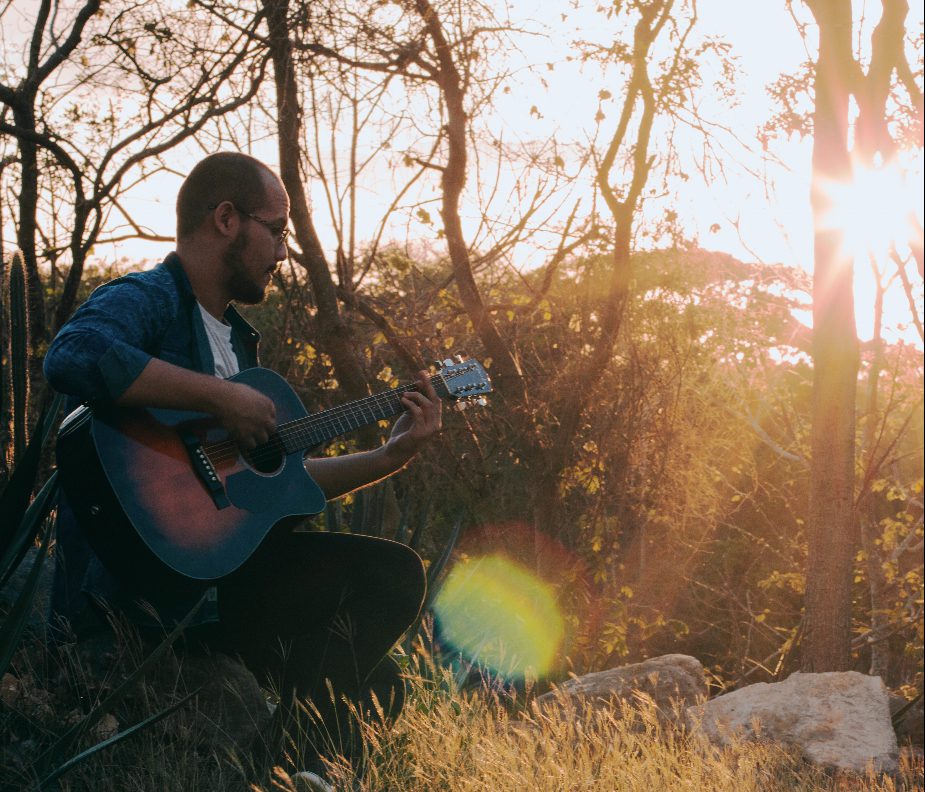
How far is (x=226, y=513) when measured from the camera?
275 cm

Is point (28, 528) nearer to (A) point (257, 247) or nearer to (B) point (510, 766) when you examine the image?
(A) point (257, 247)

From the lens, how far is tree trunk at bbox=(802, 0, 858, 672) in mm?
6117

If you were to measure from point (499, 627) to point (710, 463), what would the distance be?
585cm

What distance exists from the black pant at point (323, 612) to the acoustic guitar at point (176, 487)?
0.13 m

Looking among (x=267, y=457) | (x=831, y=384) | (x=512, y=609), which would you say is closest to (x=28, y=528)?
(x=267, y=457)

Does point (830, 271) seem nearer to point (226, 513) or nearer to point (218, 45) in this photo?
point (218, 45)

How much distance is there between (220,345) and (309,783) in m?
1.19

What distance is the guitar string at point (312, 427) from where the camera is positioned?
2.83 m

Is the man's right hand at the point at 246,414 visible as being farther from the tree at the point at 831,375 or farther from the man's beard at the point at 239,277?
the tree at the point at 831,375

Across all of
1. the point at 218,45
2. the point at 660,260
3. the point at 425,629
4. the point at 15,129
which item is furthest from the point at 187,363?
the point at 660,260

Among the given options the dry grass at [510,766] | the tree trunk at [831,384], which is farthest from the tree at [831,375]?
the dry grass at [510,766]

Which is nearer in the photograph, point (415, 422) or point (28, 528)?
point (28, 528)

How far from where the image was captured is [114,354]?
2.45 metres

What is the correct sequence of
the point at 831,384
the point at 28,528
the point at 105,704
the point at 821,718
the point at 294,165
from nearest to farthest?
the point at 105,704 < the point at 28,528 < the point at 821,718 < the point at 294,165 < the point at 831,384
